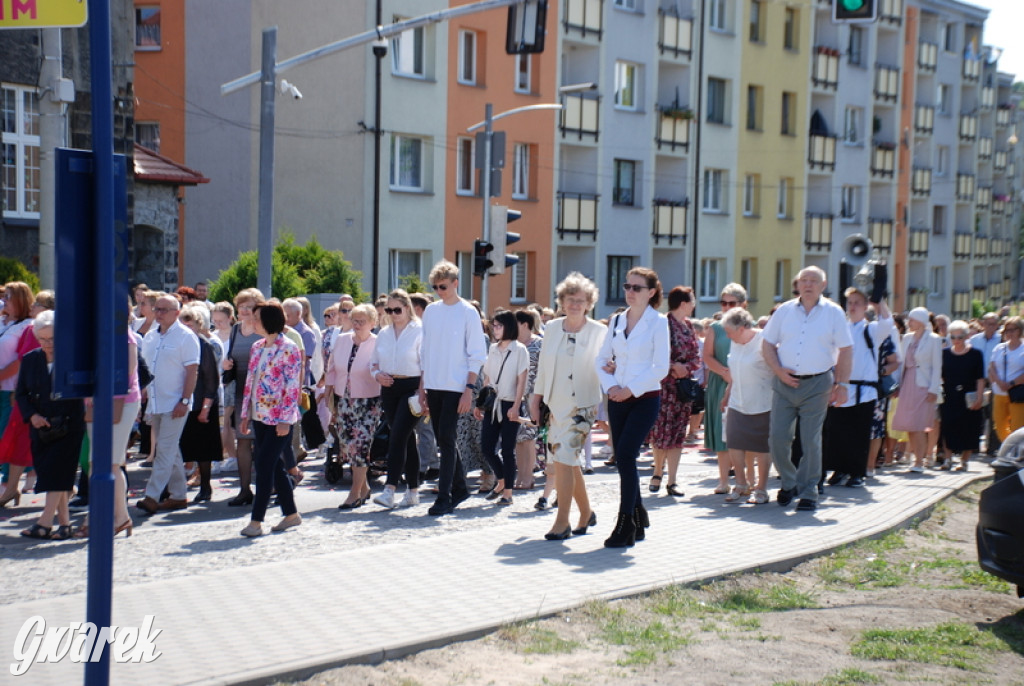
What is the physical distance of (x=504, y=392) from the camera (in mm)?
10852

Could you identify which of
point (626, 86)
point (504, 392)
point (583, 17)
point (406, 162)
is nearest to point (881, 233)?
point (626, 86)

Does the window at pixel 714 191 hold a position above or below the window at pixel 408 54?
below

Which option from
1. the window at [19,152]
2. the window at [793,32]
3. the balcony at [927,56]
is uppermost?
the balcony at [927,56]

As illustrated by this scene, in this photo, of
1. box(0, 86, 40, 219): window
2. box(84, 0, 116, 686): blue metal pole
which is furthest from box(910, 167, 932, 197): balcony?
box(84, 0, 116, 686): blue metal pole

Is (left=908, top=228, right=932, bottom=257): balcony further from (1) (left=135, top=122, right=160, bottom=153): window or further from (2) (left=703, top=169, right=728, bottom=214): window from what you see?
(1) (left=135, top=122, right=160, bottom=153): window

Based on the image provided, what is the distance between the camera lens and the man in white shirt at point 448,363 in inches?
391

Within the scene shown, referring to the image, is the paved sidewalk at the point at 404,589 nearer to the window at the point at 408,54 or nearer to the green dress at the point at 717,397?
the green dress at the point at 717,397

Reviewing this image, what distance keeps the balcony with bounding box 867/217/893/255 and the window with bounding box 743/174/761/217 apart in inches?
356

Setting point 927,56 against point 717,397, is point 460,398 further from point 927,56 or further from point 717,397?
point 927,56

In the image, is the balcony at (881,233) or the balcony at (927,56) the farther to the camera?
the balcony at (927,56)

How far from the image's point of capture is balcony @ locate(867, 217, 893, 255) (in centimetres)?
5191

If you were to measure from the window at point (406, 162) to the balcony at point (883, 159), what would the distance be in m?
25.5

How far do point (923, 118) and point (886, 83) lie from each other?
6.44m

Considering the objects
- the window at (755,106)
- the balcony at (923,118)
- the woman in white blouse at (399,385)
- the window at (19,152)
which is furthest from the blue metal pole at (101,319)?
the balcony at (923,118)
